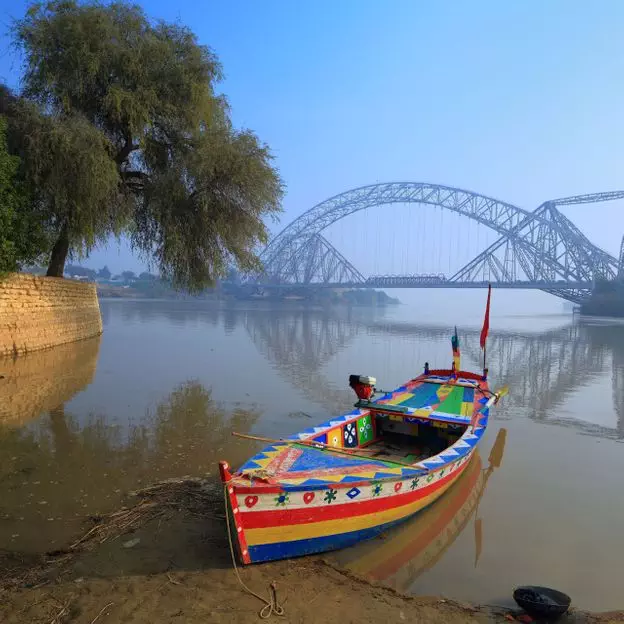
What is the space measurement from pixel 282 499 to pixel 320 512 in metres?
0.37

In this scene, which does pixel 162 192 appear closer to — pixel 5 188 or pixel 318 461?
pixel 5 188

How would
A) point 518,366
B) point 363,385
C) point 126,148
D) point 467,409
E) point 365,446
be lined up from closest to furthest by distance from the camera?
point 365,446, point 363,385, point 467,409, point 126,148, point 518,366

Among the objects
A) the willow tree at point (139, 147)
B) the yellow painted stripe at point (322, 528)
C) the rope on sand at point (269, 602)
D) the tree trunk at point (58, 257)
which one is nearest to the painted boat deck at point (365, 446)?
the yellow painted stripe at point (322, 528)

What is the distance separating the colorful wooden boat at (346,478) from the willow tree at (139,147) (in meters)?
9.58

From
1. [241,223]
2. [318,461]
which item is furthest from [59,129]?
[318,461]

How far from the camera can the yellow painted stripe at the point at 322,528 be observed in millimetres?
3369

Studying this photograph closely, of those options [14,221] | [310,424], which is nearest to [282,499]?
[310,424]

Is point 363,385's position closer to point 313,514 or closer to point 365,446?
point 365,446

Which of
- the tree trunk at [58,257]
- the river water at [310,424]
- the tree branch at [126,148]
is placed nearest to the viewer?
the river water at [310,424]

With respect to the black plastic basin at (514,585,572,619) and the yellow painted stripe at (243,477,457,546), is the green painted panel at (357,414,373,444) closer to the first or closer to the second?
the yellow painted stripe at (243,477,457,546)

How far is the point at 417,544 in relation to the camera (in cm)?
418

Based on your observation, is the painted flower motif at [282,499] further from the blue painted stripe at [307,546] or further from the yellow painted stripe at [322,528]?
the blue painted stripe at [307,546]

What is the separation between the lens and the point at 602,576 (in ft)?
12.5

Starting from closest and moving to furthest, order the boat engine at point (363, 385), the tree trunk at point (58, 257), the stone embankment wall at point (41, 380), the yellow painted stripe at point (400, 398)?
the boat engine at point (363, 385), the yellow painted stripe at point (400, 398), the stone embankment wall at point (41, 380), the tree trunk at point (58, 257)
